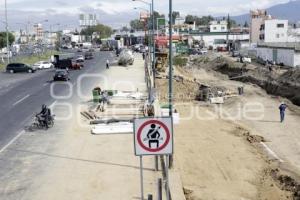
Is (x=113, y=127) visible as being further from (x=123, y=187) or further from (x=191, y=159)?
(x=123, y=187)

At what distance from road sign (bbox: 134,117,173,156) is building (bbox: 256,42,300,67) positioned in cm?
6510

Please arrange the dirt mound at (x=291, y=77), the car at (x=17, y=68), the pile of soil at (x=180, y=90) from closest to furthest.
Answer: the pile of soil at (x=180, y=90) → the dirt mound at (x=291, y=77) → the car at (x=17, y=68)

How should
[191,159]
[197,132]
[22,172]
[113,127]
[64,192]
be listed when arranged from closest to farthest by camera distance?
[64,192]
[22,172]
[191,159]
[113,127]
[197,132]

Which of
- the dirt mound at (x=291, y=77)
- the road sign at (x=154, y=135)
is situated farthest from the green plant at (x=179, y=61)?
the road sign at (x=154, y=135)

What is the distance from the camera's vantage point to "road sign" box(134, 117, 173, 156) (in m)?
10.8

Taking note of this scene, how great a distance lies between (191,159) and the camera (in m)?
22.9

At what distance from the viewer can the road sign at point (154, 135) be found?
10797 mm

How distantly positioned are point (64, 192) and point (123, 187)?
1.70 meters

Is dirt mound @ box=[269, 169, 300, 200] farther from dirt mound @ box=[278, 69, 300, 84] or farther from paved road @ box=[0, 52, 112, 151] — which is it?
dirt mound @ box=[278, 69, 300, 84]

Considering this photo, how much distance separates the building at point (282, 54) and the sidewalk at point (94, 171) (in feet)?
179

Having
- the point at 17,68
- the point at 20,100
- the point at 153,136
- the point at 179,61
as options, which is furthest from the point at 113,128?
the point at 179,61

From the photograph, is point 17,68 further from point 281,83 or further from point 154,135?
point 154,135

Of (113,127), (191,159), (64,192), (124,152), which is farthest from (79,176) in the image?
(113,127)

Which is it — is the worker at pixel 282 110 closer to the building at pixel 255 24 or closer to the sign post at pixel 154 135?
the sign post at pixel 154 135
